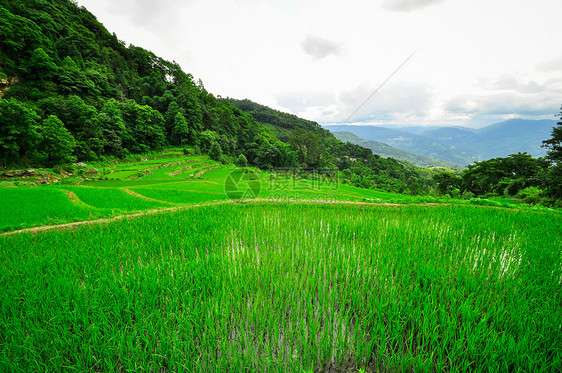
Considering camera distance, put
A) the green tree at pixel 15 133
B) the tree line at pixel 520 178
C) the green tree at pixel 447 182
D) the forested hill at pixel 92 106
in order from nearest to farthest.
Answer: the tree line at pixel 520 178 → the green tree at pixel 15 133 → the forested hill at pixel 92 106 → the green tree at pixel 447 182

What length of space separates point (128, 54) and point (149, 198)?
6813 cm

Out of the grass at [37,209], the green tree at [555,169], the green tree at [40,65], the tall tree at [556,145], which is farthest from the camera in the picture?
the green tree at [40,65]

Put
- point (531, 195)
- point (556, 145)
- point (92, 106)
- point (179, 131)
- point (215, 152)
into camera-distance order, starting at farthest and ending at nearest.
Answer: point (179, 131)
point (215, 152)
point (92, 106)
point (531, 195)
point (556, 145)

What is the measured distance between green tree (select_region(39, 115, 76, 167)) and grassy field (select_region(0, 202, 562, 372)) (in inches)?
845

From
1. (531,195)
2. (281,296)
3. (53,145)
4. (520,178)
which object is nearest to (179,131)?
(53,145)

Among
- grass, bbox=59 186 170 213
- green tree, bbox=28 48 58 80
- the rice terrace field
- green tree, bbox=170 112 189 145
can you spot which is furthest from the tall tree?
green tree, bbox=28 48 58 80

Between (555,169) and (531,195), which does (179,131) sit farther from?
(531,195)

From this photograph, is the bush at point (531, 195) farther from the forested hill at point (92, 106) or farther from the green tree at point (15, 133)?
the green tree at point (15, 133)

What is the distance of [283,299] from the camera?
2.92 meters

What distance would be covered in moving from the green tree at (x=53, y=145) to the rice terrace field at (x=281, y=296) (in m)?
19.9

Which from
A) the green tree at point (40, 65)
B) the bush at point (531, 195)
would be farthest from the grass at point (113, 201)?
the green tree at point (40, 65)

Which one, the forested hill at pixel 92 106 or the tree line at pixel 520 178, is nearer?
the tree line at pixel 520 178

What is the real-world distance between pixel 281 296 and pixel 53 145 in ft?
94.3

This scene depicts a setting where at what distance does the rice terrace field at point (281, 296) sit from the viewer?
6.33ft
